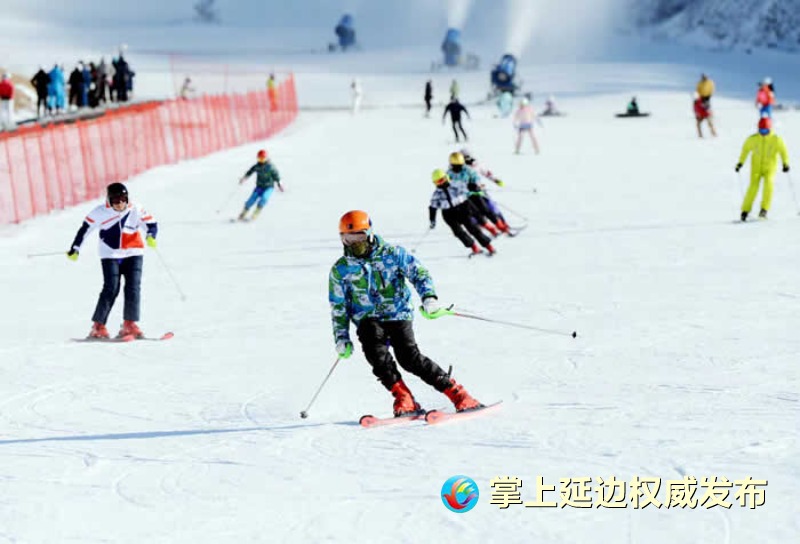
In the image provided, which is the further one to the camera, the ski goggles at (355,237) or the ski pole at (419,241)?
the ski pole at (419,241)

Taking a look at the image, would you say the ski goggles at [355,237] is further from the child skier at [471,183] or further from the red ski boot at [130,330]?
the child skier at [471,183]

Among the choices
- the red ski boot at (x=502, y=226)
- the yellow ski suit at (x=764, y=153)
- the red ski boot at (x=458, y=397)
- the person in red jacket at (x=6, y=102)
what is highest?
the person in red jacket at (x=6, y=102)

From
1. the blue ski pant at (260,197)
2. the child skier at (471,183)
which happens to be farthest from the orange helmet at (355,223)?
the blue ski pant at (260,197)

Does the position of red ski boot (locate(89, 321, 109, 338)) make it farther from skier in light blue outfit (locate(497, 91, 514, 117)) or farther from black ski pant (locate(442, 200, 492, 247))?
skier in light blue outfit (locate(497, 91, 514, 117))

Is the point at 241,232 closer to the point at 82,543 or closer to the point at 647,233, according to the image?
the point at 647,233

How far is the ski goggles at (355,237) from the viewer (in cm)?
715

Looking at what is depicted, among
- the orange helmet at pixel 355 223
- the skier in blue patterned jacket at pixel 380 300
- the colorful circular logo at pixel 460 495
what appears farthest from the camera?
the skier in blue patterned jacket at pixel 380 300

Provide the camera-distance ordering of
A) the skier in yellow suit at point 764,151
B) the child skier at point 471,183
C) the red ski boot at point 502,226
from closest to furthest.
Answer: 1. the child skier at point 471,183
2. the skier in yellow suit at point 764,151
3. the red ski boot at point 502,226

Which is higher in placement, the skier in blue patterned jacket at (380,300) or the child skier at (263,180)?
the skier in blue patterned jacket at (380,300)

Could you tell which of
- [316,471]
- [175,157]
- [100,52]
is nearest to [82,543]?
[316,471]

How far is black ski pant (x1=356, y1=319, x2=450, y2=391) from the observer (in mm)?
7426

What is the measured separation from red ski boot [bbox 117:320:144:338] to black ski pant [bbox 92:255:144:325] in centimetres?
6

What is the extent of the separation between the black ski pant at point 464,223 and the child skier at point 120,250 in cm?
498

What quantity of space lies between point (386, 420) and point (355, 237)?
3.95 feet
